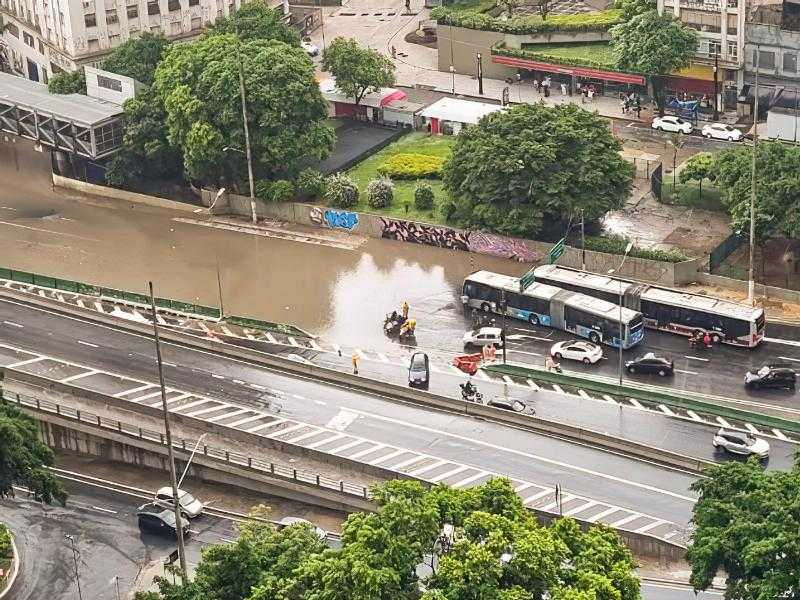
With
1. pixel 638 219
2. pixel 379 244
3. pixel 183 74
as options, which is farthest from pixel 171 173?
pixel 638 219

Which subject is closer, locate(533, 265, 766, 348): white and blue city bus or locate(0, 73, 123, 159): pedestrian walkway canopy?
locate(533, 265, 766, 348): white and blue city bus

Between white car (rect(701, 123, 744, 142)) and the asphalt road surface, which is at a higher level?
white car (rect(701, 123, 744, 142))

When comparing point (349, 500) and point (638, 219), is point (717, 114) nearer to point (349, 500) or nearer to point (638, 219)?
point (638, 219)

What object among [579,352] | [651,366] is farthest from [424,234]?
[651,366]

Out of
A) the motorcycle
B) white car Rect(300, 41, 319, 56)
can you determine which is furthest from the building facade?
the motorcycle

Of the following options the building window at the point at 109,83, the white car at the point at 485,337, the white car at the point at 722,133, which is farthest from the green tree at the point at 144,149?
the white car at the point at 722,133

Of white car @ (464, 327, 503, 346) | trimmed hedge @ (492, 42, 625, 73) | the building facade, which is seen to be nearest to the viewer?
white car @ (464, 327, 503, 346)

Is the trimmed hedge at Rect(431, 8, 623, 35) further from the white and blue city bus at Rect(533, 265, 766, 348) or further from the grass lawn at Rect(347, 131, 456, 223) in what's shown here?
the white and blue city bus at Rect(533, 265, 766, 348)
